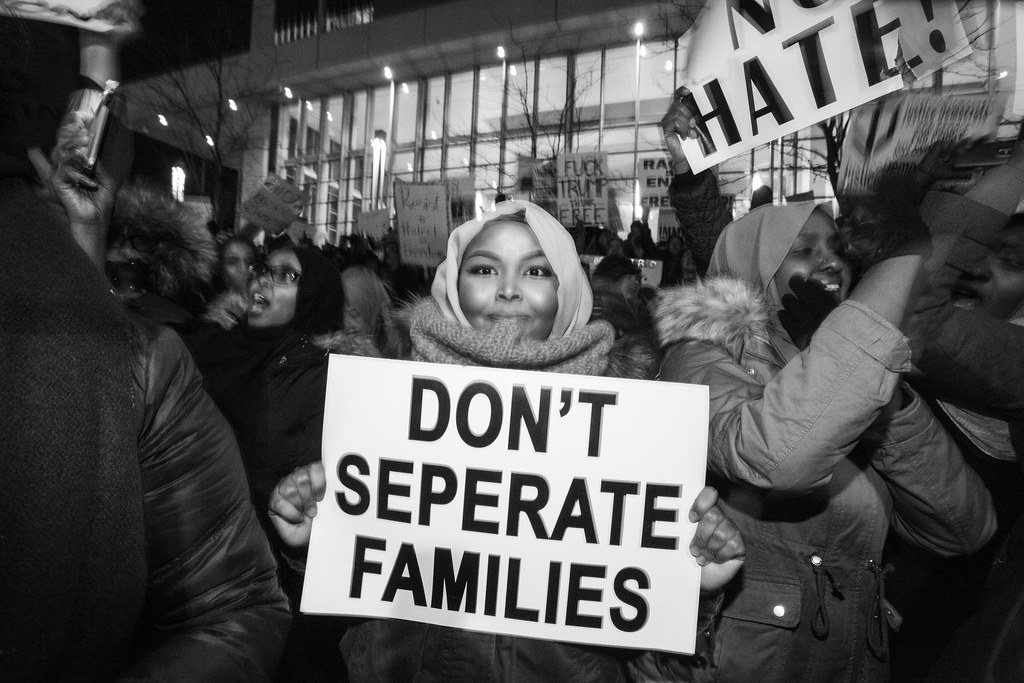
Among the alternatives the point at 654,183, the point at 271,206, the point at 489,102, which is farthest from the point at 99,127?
the point at 489,102

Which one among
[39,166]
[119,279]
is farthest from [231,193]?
[39,166]

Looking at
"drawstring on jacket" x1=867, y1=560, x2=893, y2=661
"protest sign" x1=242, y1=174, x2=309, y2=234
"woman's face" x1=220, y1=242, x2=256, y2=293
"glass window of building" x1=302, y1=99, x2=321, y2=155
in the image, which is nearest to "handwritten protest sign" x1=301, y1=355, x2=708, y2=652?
"drawstring on jacket" x1=867, y1=560, x2=893, y2=661

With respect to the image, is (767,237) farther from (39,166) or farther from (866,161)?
(39,166)

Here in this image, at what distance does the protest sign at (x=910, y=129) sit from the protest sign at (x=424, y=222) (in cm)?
352

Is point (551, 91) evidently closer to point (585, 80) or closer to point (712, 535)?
point (585, 80)

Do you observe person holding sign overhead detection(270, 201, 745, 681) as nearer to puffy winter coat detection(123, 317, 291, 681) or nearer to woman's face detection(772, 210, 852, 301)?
puffy winter coat detection(123, 317, 291, 681)

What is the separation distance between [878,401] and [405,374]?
37.8 inches

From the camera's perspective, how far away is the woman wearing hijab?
132cm

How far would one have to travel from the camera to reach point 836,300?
1.79m

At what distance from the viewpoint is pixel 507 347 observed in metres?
1.56

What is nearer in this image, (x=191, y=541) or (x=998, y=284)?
(x=191, y=541)

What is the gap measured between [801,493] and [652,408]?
39 cm

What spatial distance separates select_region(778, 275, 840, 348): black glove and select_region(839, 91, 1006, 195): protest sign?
300 mm

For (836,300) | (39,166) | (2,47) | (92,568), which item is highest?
(2,47)
